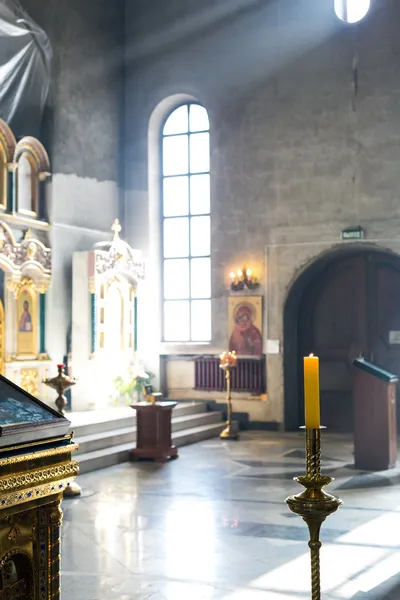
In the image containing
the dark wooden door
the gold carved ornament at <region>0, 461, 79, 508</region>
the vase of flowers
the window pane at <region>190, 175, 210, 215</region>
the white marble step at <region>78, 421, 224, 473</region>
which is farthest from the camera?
the window pane at <region>190, 175, 210, 215</region>

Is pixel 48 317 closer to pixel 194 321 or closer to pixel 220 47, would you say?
pixel 194 321

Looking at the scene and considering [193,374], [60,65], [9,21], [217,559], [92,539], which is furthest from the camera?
[193,374]

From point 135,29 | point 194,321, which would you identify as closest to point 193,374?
point 194,321

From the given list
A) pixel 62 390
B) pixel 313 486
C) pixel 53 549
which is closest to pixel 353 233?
pixel 62 390

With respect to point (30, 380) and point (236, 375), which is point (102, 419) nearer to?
point (30, 380)

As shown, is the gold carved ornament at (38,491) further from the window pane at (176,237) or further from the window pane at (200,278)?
the window pane at (176,237)

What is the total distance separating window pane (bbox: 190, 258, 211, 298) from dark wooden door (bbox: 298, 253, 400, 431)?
72.7 inches

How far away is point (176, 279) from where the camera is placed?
49.8 ft

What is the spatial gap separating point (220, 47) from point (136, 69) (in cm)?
175

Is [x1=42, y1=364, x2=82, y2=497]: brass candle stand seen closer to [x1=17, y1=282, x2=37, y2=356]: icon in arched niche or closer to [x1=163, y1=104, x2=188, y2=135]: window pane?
[x1=17, y1=282, x2=37, y2=356]: icon in arched niche

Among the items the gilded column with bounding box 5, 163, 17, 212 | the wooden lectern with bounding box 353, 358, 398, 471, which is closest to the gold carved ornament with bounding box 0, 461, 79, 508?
the wooden lectern with bounding box 353, 358, 398, 471

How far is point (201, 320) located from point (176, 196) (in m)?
2.41

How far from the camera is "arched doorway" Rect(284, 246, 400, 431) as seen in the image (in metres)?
13.6

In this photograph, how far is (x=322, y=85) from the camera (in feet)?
44.8
